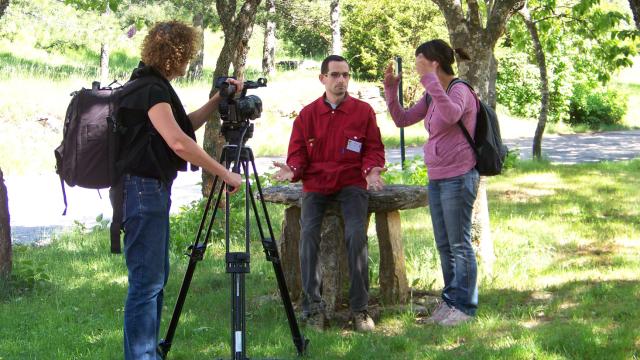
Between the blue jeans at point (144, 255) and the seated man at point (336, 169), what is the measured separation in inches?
54.1

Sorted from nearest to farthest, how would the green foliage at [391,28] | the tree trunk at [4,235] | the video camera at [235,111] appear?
the video camera at [235,111] → the tree trunk at [4,235] → the green foliage at [391,28]

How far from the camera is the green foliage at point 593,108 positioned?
28.6 metres

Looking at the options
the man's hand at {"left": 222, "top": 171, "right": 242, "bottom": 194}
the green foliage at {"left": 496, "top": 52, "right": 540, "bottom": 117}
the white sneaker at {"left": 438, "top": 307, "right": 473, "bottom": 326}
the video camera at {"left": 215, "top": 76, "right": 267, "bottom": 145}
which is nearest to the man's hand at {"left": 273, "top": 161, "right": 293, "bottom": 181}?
the video camera at {"left": 215, "top": 76, "right": 267, "bottom": 145}

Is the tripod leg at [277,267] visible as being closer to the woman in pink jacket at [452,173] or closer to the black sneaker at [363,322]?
the black sneaker at [363,322]

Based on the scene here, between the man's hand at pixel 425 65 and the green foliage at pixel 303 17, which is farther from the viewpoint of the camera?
the green foliage at pixel 303 17

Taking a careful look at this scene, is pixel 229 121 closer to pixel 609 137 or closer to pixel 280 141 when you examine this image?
pixel 280 141

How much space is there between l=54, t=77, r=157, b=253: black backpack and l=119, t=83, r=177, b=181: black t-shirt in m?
0.04

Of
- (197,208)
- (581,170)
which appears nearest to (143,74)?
(197,208)

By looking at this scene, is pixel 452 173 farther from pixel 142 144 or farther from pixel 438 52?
pixel 142 144

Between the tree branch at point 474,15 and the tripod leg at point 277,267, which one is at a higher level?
the tree branch at point 474,15

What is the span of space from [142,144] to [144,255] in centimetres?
54

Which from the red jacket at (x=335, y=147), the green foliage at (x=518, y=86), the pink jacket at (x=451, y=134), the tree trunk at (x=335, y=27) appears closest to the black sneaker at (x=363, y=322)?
the red jacket at (x=335, y=147)

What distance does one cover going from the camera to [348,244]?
5.52 meters

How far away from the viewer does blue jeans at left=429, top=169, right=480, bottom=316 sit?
17.9 ft
